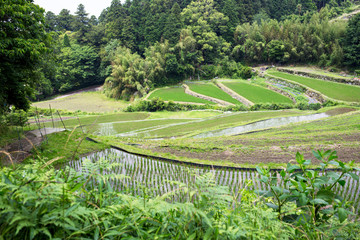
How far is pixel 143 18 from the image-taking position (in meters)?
46.8

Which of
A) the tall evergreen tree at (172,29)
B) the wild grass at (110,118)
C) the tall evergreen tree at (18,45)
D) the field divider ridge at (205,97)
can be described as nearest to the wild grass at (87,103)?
the wild grass at (110,118)

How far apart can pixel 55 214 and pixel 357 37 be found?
144 feet

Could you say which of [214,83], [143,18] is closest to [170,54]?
[214,83]

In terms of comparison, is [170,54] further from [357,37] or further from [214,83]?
[357,37]

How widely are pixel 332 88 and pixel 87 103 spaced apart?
32372mm

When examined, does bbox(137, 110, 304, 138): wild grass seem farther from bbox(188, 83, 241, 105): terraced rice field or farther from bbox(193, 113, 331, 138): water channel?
bbox(188, 83, 241, 105): terraced rice field

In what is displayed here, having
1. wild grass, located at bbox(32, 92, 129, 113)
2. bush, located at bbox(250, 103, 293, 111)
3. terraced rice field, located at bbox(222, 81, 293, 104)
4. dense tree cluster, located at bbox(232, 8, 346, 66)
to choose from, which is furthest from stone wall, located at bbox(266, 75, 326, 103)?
wild grass, located at bbox(32, 92, 129, 113)

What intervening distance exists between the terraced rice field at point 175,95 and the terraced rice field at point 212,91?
1.90 m

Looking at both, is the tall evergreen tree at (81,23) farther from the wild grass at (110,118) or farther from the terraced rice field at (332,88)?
the terraced rice field at (332,88)

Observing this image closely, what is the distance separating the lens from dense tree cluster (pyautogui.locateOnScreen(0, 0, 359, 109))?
3762 cm

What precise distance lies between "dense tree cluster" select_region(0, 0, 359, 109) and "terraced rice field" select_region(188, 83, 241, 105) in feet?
18.7

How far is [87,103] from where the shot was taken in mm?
34188

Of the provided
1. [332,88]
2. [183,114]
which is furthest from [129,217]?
[332,88]

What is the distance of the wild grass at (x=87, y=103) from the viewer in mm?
31414
